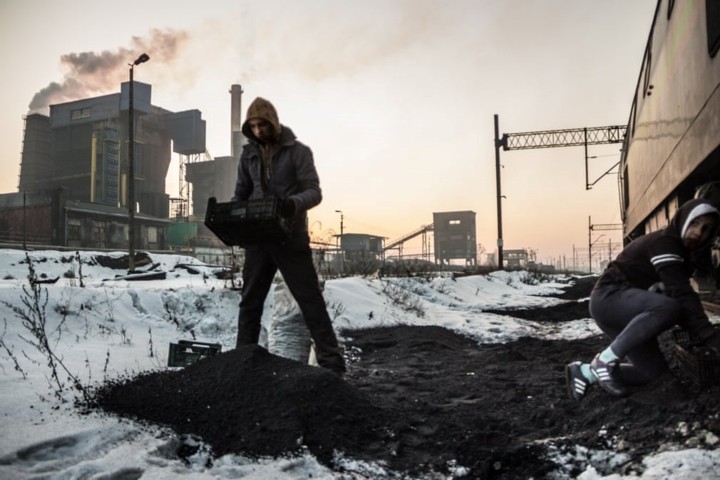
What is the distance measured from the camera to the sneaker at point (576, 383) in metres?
3.24

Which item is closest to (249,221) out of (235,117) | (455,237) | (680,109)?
(680,109)

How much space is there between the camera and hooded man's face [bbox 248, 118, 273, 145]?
3.56 m

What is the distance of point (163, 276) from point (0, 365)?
9478 millimetres

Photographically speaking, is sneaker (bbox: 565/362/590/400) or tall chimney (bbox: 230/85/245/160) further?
tall chimney (bbox: 230/85/245/160)

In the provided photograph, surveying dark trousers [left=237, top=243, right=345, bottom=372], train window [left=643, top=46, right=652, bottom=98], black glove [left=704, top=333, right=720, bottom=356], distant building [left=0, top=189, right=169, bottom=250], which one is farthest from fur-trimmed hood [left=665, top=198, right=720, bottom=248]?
distant building [left=0, top=189, right=169, bottom=250]

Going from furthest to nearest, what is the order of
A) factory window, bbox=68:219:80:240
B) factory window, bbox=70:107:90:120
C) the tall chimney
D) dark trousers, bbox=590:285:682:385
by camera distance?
the tall chimney → factory window, bbox=70:107:90:120 → factory window, bbox=68:219:80:240 → dark trousers, bbox=590:285:682:385

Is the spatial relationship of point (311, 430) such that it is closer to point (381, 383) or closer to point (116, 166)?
point (381, 383)

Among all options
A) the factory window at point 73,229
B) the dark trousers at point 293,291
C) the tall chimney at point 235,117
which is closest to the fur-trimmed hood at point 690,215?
the dark trousers at point 293,291

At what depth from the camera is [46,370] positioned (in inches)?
137

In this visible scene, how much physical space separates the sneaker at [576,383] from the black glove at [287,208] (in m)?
2.15

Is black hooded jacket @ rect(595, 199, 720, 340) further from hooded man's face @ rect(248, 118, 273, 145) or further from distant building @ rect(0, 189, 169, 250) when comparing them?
distant building @ rect(0, 189, 169, 250)

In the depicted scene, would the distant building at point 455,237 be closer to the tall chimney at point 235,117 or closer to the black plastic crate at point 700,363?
the tall chimney at point 235,117

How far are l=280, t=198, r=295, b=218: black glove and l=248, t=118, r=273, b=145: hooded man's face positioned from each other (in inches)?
23.5

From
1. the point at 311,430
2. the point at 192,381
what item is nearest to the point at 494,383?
the point at 311,430
